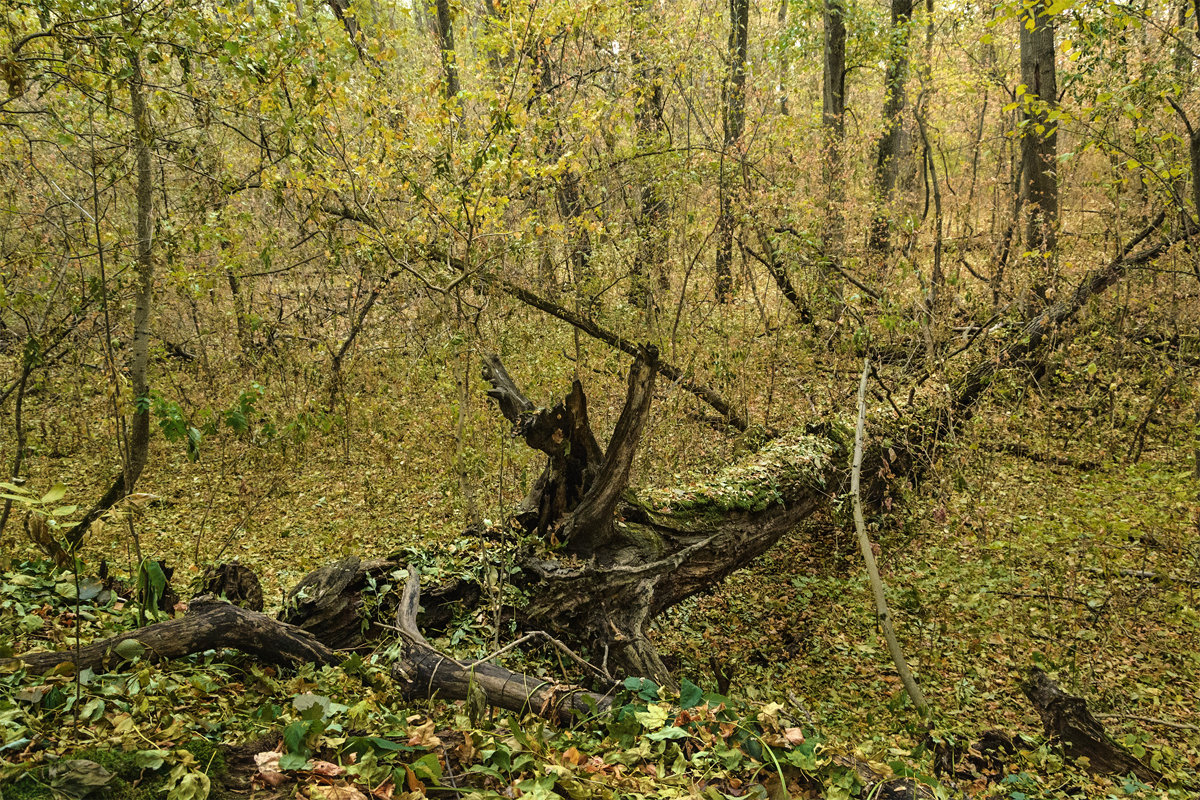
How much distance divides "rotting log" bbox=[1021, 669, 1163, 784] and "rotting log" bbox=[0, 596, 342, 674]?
3.61m

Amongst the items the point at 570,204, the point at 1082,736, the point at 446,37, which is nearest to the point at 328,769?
the point at 1082,736

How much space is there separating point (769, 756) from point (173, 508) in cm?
723

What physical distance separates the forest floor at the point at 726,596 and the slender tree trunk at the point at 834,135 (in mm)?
1846

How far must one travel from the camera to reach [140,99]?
17.4 feet

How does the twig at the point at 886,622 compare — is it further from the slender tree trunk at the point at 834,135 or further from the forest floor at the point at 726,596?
the slender tree trunk at the point at 834,135

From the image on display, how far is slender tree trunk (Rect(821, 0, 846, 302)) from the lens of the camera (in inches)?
361

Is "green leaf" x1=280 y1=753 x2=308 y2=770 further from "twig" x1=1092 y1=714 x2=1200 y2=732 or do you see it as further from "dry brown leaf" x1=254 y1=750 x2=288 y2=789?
"twig" x1=1092 y1=714 x2=1200 y2=732

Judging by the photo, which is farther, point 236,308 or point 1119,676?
point 236,308

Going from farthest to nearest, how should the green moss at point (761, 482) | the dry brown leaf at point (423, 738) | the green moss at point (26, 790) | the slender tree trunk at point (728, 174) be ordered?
the slender tree trunk at point (728, 174)
the green moss at point (761, 482)
the dry brown leaf at point (423, 738)
the green moss at point (26, 790)

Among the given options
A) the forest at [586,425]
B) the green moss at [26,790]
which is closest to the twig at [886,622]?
the forest at [586,425]

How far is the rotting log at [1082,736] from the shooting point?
360cm

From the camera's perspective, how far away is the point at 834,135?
32.0ft

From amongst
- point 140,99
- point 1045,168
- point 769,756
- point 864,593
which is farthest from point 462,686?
point 1045,168

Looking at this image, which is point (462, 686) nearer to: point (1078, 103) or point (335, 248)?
point (335, 248)
